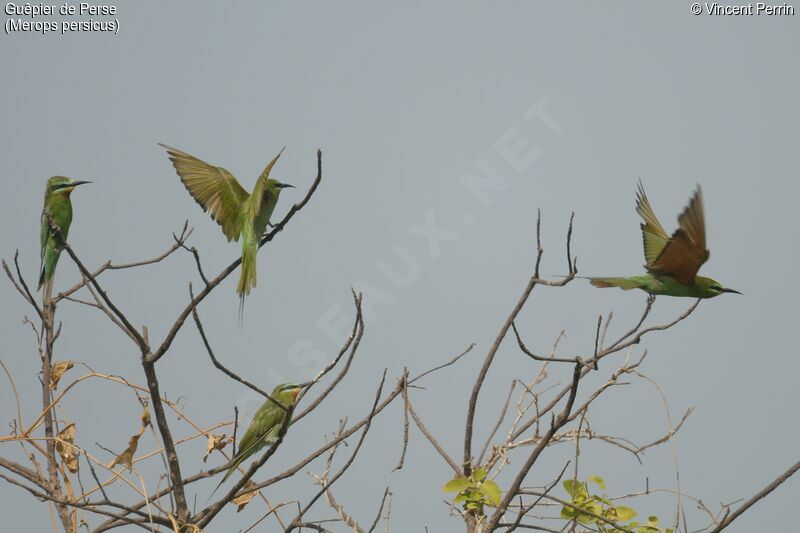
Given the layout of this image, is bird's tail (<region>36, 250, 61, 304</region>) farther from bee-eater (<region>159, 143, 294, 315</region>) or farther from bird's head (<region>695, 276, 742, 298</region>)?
bird's head (<region>695, 276, 742, 298</region>)

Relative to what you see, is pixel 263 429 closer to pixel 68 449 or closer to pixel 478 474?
pixel 68 449

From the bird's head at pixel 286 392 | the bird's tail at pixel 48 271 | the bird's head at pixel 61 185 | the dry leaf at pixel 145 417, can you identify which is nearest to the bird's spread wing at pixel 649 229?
the bird's head at pixel 286 392

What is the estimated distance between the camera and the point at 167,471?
2.57 meters

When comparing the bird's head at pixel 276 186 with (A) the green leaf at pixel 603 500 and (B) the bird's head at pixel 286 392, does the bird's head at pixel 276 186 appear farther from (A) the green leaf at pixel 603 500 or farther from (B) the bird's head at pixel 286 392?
(A) the green leaf at pixel 603 500

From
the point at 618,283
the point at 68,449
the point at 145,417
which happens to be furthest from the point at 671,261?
the point at 68,449

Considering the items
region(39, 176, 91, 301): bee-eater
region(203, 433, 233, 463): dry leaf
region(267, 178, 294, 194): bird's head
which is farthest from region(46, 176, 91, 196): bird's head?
region(203, 433, 233, 463): dry leaf

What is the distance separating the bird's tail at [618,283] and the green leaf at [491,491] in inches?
54.3

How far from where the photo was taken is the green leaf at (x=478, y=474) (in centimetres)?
271

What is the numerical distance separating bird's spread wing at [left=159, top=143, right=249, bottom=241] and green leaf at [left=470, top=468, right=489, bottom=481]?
199cm

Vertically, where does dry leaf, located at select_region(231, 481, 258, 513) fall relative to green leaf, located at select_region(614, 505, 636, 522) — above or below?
above

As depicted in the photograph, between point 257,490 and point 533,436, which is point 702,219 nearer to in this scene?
point 533,436

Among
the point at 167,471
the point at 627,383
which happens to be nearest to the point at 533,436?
the point at 627,383

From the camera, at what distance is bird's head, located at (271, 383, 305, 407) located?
3.93m

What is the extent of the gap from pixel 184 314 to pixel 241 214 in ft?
5.57
